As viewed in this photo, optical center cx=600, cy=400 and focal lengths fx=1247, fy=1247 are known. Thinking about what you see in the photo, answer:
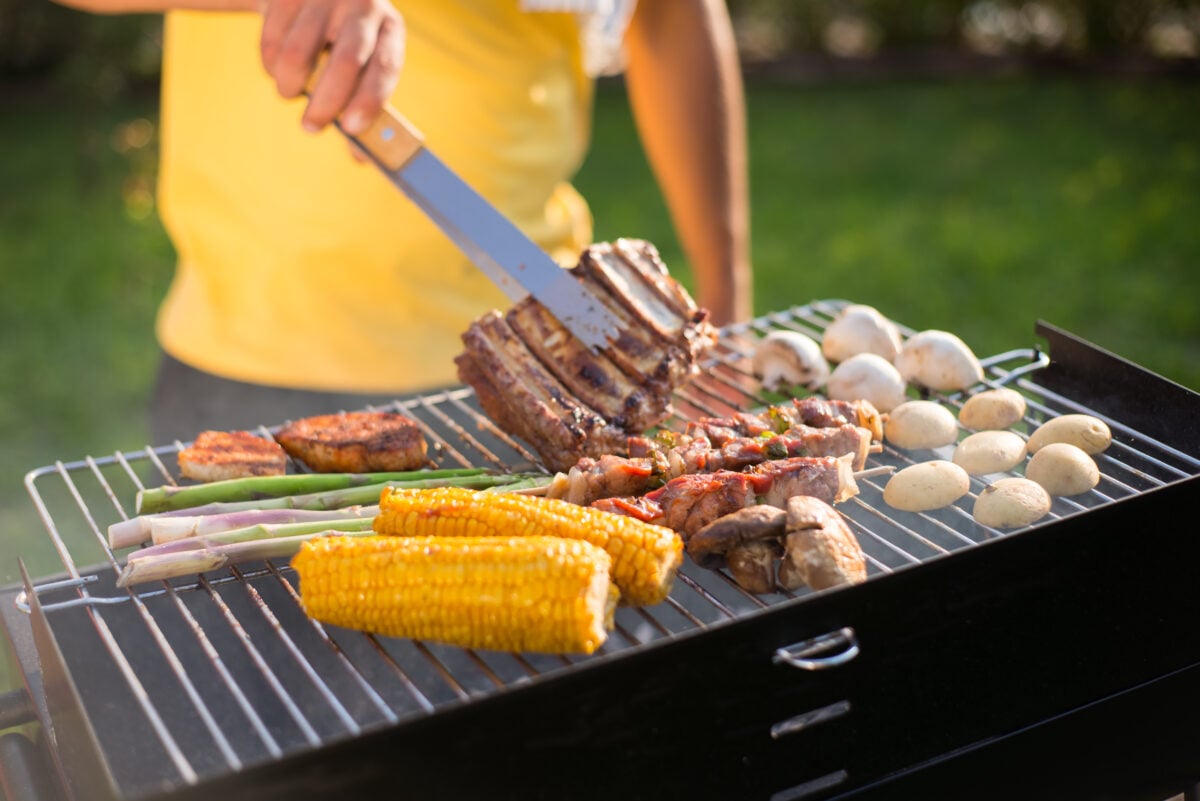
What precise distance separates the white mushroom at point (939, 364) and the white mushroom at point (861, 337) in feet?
0.36

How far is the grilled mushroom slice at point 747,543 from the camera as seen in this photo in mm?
2422

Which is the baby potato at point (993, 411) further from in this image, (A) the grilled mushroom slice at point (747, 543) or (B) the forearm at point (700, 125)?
(B) the forearm at point (700, 125)

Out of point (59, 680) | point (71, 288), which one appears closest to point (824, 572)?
point (59, 680)

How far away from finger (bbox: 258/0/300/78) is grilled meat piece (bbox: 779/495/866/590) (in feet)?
5.22

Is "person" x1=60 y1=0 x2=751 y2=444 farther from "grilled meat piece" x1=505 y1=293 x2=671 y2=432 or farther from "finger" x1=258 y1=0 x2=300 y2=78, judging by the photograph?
"grilled meat piece" x1=505 y1=293 x2=671 y2=432

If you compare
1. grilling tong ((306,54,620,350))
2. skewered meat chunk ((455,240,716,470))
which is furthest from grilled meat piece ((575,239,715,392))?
grilling tong ((306,54,620,350))

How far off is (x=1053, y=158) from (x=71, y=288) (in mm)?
8140

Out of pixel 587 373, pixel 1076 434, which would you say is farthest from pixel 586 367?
pixel 1076 434

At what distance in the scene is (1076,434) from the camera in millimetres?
2807

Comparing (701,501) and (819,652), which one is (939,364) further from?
(819,652)

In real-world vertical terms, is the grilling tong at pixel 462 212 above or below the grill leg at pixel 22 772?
above

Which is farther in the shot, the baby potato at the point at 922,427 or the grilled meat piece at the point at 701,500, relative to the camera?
the baby potato at the point at 922,427

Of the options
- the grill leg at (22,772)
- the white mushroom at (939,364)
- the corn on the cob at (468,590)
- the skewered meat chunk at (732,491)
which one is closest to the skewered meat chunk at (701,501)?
the skewered meat chunk at (732,491)

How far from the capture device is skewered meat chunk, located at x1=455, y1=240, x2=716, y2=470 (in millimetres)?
2883
